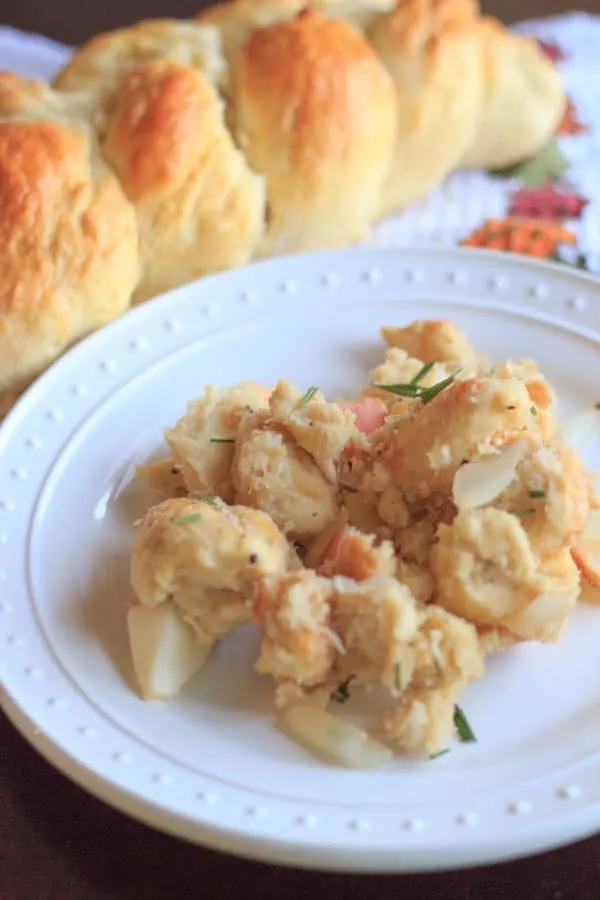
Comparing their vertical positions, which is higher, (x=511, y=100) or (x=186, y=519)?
(x=511, y=100)

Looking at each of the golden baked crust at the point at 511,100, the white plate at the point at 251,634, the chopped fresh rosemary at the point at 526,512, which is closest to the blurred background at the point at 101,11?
the golden baked crust at the point at 511,100

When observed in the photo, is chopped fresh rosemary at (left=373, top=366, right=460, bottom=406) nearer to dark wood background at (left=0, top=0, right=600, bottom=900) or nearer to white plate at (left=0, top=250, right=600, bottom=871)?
white plate at (left=0, top=250, right=600, bottom=871)

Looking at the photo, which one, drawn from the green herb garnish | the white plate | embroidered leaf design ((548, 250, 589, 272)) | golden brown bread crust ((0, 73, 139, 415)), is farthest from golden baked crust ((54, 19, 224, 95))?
the green herb garnish

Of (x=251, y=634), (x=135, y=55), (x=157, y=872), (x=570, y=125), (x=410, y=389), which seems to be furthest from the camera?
(x=570, y=125)

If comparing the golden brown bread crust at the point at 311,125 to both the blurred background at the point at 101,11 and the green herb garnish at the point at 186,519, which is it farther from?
the blurred background at the point at 101,11

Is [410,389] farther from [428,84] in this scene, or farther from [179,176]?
[428,84]

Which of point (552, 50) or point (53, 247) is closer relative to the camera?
point (53, 247)

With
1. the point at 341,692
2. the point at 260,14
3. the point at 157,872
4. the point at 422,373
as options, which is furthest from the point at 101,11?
the point at 157,872

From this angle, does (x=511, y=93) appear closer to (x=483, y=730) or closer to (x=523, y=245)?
(x=523, y=245)
